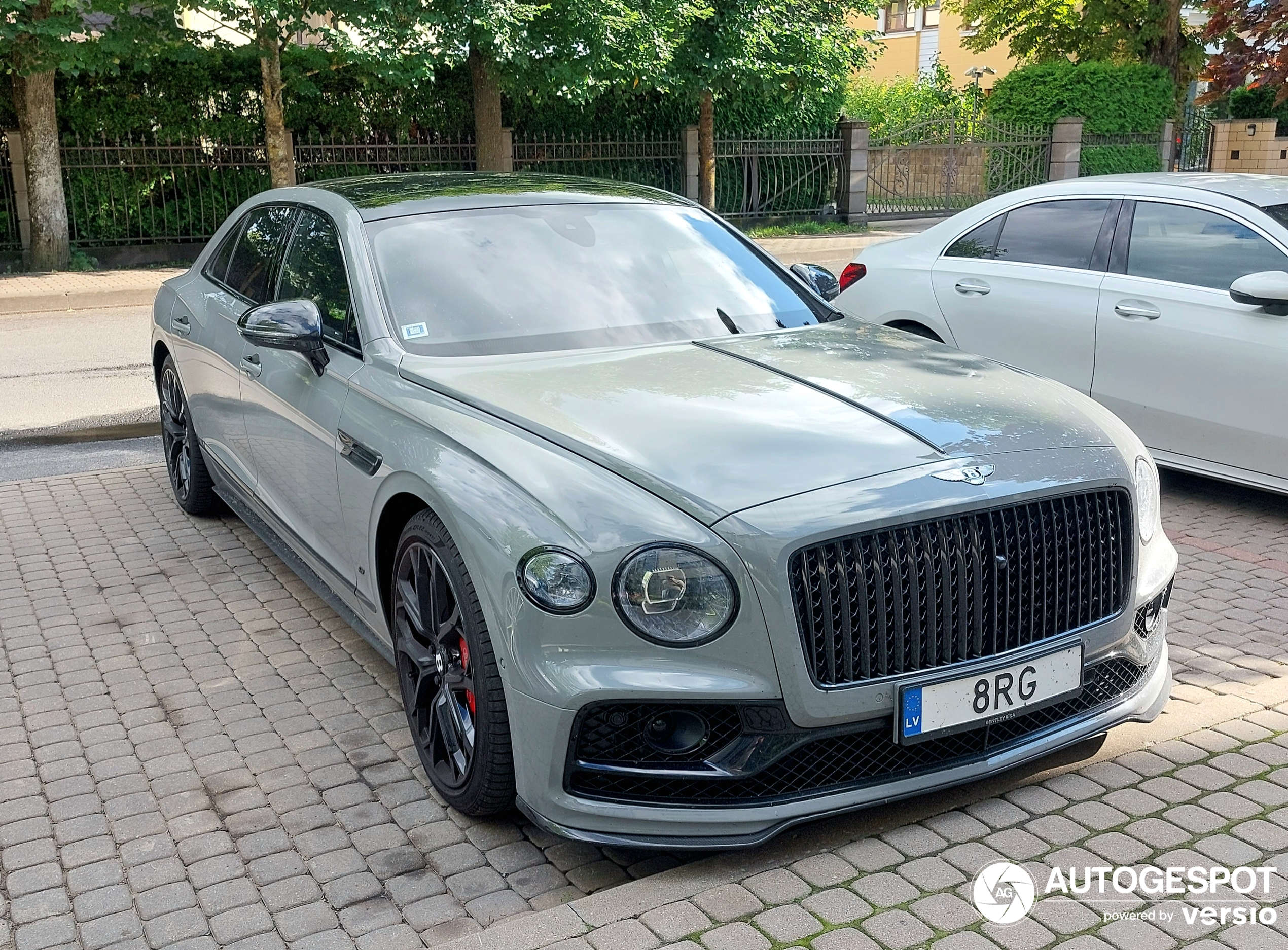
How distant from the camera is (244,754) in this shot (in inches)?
158

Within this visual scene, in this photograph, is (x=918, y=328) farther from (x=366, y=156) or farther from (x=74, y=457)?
(x=366, y=156)

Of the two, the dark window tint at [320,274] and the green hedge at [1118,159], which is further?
the green hedge at [1118,159]

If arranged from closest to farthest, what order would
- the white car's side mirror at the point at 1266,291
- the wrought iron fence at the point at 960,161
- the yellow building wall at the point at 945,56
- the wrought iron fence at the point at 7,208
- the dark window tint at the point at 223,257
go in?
the white car's side mirror at the point at 1266,291, the dark window tint at the point at 223,257, the wrought iron fence at the point at 7,208, the wrought iron fence at the point at 960,161, the yellow building wall at the point at 945,56

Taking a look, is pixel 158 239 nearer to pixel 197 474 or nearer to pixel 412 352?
pixel 197 474

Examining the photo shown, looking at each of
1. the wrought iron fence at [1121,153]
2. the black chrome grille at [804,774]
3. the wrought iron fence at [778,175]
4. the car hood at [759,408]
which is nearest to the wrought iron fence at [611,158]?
the wrought iron fence at [778,175]

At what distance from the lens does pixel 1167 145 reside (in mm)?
28750

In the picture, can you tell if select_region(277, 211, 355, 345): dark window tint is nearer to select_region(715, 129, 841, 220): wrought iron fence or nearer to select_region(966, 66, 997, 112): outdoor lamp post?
select_region(715, 129, 841, 220): wrought iron fence

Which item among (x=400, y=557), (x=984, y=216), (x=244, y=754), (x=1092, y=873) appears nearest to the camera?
(x=1092, y=873)

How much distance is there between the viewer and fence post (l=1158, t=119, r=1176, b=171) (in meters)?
28.5

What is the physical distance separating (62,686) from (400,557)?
1709mm

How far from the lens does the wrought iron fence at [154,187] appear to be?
18.6 meters

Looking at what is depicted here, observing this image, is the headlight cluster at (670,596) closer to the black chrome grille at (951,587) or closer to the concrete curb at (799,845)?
the black chrome grille at (951,587)

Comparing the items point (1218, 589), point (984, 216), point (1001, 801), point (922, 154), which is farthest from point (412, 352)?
point (922, 154)

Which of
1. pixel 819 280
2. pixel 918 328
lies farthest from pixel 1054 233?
pixel 819 280
